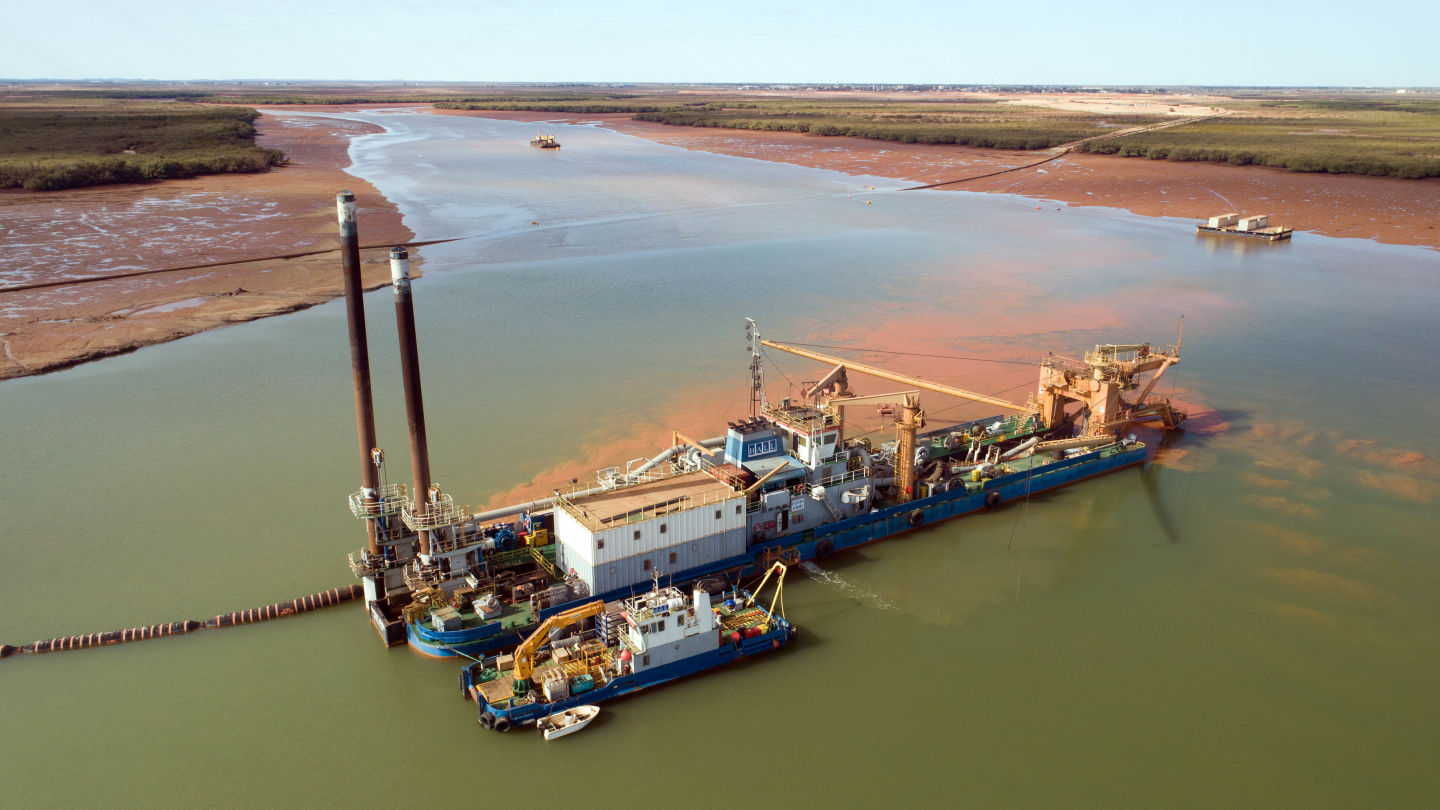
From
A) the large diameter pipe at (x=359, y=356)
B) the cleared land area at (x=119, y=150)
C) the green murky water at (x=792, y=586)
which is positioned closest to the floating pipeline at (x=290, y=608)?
the green murky water at (x=792, y=586)

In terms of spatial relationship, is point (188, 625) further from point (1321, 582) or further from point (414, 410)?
point (1321, 582)

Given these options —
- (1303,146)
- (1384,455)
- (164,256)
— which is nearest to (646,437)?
(1384,455)

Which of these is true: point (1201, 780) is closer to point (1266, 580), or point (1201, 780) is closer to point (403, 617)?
point (1266, 580)

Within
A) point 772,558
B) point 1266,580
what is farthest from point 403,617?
point 1266,580

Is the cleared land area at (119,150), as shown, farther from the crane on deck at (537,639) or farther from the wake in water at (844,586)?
the wake in water at (844,586)

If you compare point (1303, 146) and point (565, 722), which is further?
point (1303, 146)

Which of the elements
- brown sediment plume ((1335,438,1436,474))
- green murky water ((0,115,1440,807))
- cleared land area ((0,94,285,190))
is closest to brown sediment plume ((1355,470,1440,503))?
green murky water ((0,115,1440,807))
